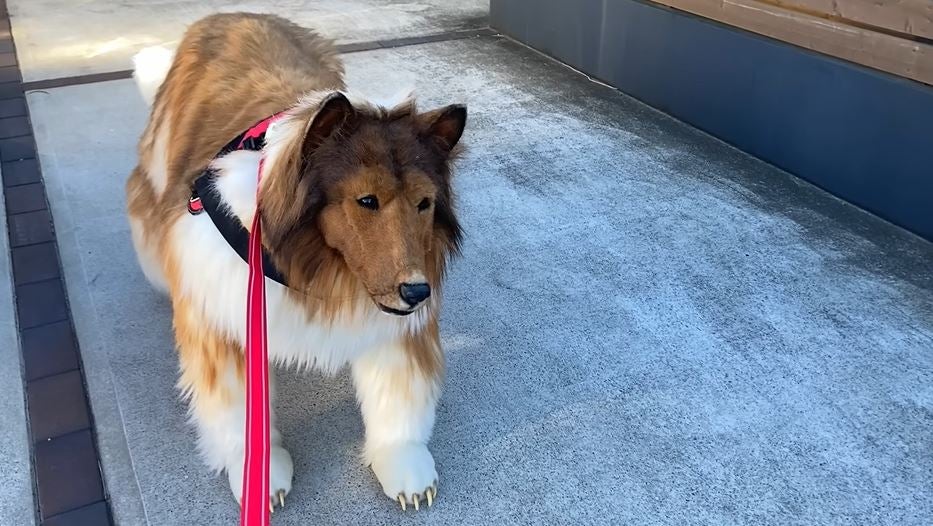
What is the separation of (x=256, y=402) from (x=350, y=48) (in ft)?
17.9

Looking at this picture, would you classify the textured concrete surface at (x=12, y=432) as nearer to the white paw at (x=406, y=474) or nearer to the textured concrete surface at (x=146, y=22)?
the white paw at (x=406, y=474)

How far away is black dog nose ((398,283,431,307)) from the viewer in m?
1.70

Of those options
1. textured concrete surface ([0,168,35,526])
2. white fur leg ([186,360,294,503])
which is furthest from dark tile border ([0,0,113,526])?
white fur leg ([186,360,294,503])

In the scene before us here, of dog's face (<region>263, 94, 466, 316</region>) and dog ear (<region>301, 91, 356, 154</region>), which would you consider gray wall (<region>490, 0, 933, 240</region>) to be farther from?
dog ear (<region>301, 91, 356, 154</region>)

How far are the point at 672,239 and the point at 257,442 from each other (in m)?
2.59

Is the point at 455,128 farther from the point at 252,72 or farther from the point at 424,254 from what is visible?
the point at 252,72

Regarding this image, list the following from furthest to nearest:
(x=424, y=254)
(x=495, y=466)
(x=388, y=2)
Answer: (x=388, y=2)
(x=495, y=466)
(x=424, y=254)

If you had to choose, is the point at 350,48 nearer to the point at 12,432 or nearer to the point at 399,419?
the point at 12,432

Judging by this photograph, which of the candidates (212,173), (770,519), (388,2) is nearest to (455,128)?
(212,173)

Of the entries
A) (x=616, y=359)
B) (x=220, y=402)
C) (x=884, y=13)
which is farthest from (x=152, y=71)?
(x=884, y=13)

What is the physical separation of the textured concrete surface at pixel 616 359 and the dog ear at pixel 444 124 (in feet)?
3.57

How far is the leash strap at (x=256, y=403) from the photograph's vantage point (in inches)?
66.4

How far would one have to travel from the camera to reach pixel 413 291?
5.59 ft

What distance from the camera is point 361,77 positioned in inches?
236
